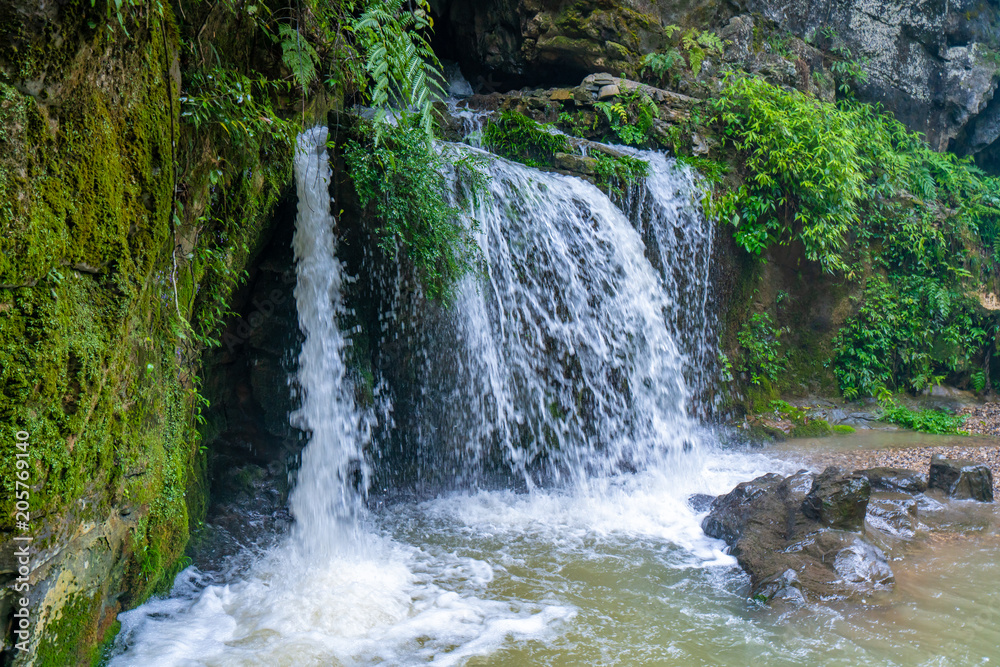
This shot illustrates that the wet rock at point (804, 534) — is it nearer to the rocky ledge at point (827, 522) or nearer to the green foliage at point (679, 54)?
the rocky ledge at point (827, 522)

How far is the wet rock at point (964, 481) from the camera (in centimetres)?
509

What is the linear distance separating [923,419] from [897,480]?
3.45m

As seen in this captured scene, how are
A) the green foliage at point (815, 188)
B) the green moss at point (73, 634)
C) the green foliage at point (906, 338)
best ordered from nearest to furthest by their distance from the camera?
the green moss at point (73, 634) < the green foliage at point (815, 188) < the green foliage at point (906, 338)

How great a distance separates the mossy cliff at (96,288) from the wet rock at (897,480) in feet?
17.3

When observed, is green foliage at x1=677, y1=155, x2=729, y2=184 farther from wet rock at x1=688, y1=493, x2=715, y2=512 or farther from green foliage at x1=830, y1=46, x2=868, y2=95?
green foliage at x1=830, y1=46, x2=868, y2=95

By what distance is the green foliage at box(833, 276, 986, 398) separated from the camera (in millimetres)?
8766

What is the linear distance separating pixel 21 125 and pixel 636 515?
468cm

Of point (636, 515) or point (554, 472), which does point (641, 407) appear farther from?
point (636, 515)

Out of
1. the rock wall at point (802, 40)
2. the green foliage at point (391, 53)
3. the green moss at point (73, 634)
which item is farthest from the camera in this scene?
the rock wall at point (802, 40)

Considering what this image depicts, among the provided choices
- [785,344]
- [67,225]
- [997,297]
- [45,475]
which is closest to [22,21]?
[67,225]

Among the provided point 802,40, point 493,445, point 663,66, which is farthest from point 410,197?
point 802,40

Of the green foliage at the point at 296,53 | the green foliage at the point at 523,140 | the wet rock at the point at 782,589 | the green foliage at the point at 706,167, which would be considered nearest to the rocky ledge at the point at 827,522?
the wet rock at the point at 782,589

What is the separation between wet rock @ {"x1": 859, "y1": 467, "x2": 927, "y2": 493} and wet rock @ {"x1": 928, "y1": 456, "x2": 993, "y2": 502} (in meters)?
0.11

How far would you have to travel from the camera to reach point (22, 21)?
2189 mm
